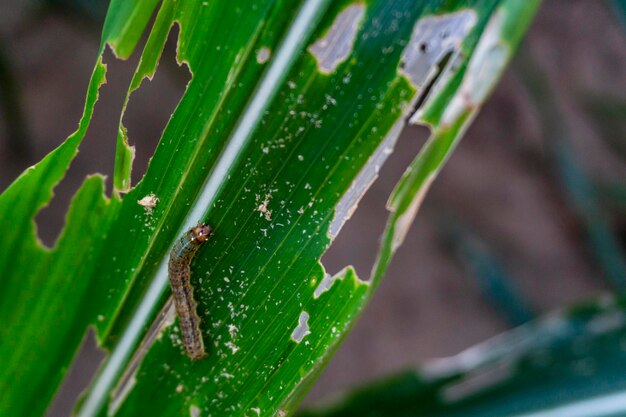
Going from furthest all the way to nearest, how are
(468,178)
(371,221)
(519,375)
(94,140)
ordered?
(468,178) → (371,221) → (94,140) → (519,375)

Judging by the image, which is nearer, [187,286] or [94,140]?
[187,286]

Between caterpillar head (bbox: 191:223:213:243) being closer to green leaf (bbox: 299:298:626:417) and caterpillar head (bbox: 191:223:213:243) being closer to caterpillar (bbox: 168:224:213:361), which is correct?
caterpillar (bbox: 168:224:213:361)

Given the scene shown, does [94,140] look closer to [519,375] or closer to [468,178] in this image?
[468,178]

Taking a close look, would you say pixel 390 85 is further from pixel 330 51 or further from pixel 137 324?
pixel 137 324

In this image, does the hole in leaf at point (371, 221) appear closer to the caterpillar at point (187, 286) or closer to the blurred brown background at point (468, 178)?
the blurred brown background at point (468, 178)

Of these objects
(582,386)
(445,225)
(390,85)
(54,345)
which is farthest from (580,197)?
(54,345)

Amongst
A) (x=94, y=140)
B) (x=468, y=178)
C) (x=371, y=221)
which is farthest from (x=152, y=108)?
(x=468, y=178)

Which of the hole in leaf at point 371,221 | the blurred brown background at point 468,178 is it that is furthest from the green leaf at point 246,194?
the hole in leaf at point 371,221
